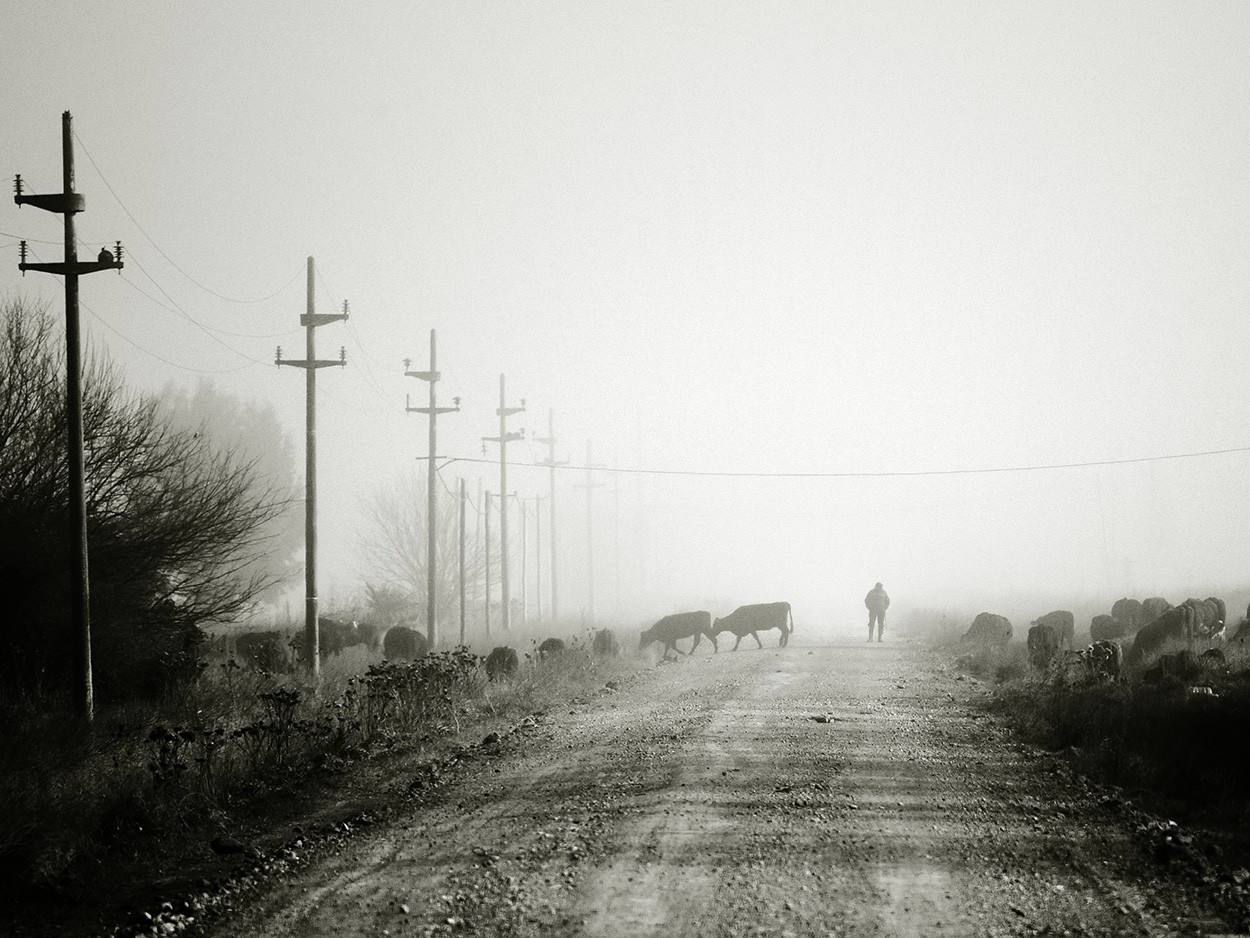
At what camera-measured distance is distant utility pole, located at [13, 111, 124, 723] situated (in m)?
13.3

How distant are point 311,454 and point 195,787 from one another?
12.9 m

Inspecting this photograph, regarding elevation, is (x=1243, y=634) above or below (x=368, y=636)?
above

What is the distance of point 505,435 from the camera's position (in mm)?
40938

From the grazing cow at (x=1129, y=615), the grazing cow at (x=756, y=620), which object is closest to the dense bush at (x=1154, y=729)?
the grazing cow at (x=1129, y=615)

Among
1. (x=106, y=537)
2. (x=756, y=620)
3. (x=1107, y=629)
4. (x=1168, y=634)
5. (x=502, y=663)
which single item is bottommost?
(x=756, y=620)

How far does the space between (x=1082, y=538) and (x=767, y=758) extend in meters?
143

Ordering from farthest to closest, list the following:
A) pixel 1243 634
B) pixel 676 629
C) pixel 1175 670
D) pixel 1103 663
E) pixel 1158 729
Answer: pixel 676 629, pixel 1243 634, pixel 1103 663, pixel 1175 670, pixel 1158 729

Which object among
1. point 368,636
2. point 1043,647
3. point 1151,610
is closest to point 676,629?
point 368,636

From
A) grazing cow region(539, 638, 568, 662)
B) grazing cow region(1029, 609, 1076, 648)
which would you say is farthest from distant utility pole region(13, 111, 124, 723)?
grazing cow region(1029, 609, 1076, 648)

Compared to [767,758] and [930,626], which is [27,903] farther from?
[930,626]

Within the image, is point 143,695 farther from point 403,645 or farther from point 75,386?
point 403,645

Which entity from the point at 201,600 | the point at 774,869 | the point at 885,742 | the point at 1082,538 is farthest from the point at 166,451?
the point at 1082,538

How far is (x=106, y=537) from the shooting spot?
16.1 metres

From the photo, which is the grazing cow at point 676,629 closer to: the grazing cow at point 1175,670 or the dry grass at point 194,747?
the dry grass at point 194,747
